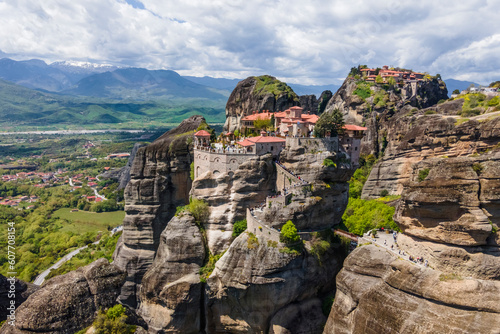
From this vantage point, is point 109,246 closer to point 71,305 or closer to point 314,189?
point 71,305

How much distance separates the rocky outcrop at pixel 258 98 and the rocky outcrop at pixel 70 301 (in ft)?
142

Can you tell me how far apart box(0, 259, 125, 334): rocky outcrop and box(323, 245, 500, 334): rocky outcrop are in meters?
20.6

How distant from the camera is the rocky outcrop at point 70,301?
2356 cm

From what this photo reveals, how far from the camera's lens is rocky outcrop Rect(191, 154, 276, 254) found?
39.0 meters

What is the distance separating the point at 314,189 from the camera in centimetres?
3769

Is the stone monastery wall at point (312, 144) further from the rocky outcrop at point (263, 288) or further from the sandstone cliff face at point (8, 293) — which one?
the sandstone cliff face at point (8, 293)

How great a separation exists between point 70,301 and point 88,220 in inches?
2643

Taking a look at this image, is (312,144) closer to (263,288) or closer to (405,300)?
(263,288)

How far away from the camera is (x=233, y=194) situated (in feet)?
129

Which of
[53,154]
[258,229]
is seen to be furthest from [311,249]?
[53,154]

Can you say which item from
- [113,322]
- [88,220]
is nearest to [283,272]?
[113,322]

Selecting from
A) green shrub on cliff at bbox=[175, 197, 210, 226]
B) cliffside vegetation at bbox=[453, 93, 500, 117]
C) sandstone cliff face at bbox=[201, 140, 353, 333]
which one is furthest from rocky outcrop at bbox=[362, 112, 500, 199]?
green shrub on cliff at bbox=[175, 197, 210, 226]

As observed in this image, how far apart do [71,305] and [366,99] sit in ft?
220

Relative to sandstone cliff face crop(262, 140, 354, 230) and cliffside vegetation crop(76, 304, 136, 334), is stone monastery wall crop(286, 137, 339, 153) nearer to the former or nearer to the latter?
sandstone cliff face crop(262, 140, 354, 230)
